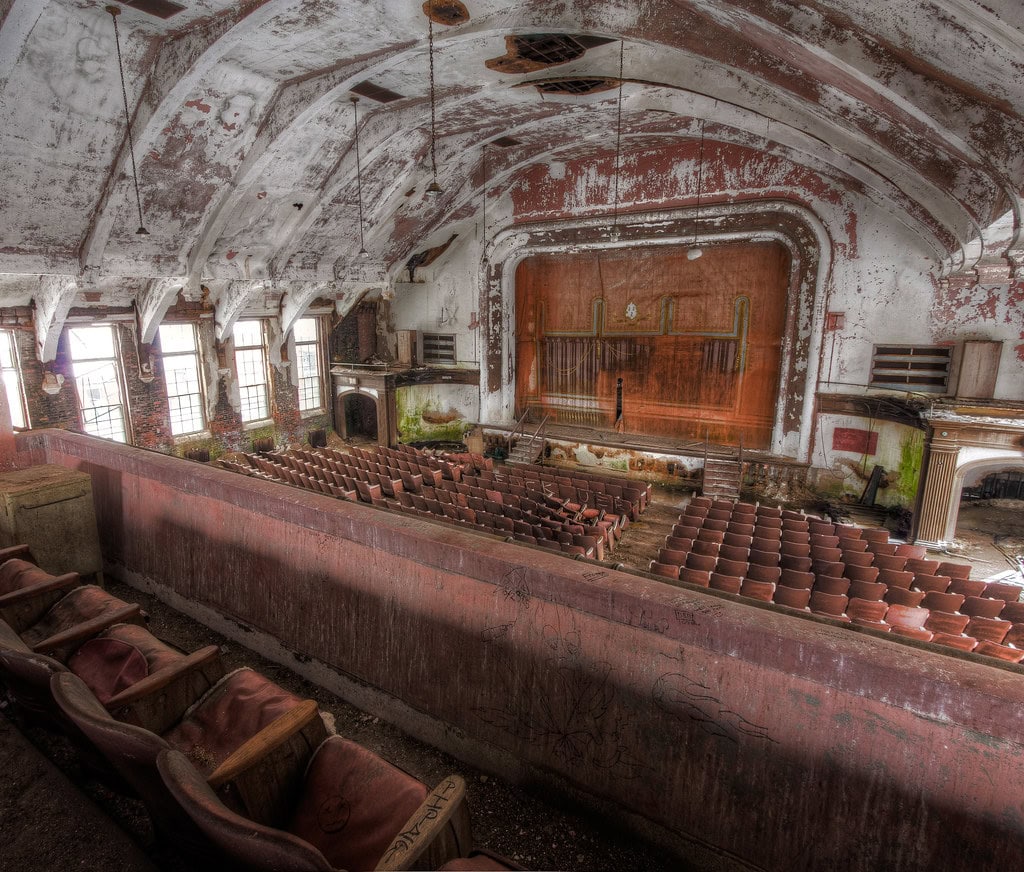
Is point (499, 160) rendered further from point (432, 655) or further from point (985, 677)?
point (985, 677)

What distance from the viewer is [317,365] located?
15461 millimetres

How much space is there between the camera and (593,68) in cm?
753

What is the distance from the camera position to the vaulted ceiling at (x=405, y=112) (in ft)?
15.8

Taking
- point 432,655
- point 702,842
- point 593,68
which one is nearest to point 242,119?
point 593,68

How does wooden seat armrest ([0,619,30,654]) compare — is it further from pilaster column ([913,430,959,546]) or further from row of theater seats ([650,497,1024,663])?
pilaster column ([913,430,959,546])

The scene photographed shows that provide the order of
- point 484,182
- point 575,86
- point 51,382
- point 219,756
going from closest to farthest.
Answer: point 219,756 → point 575,86 → point 51,382 → point 484,182

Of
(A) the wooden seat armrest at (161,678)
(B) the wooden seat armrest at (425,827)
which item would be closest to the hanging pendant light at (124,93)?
(A) the wooden seat armrest at (161,678)

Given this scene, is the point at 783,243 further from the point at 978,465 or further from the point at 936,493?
the point at 936,493

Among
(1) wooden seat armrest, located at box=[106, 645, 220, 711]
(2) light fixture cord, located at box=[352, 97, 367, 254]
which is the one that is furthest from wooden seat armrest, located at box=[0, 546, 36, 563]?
(2) light fixture cord, located at box=[352, 97, 367, 254]

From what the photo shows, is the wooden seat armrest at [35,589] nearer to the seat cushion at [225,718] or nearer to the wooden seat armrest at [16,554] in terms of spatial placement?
the wooden seat armrest at [16,554]

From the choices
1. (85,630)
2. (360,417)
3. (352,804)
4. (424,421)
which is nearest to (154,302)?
(360,417)

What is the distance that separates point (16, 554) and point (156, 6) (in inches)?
244

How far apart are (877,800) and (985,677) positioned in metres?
0.62

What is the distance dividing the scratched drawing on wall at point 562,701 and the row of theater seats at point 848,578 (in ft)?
9.79
